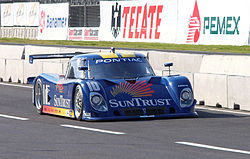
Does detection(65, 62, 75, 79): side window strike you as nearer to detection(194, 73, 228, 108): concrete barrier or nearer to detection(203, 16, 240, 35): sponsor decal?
detection(194, 73, 228, 108): concrete barrier

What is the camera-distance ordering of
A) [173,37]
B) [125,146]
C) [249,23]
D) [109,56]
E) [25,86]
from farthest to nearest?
[173,37]
[249,23]
[25,86]
[109,56]
[125,146]

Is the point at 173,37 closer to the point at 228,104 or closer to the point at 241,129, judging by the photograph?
the point at 228,104

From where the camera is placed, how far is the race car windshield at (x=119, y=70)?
14.0 m

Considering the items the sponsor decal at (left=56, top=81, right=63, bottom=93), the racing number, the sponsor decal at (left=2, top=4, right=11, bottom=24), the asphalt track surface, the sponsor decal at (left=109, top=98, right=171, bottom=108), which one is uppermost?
the sponsor decal at (left=2, top=4, right=11, bottom=24)

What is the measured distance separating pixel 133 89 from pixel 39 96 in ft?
10.0

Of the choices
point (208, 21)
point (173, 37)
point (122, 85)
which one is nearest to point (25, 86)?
point (122, 85)

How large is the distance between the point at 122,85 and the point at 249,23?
21.1 m

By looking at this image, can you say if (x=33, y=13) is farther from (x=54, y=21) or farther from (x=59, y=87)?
(x=59, y=87)

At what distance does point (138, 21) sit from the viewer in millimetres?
41219

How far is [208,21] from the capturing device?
35.6 m

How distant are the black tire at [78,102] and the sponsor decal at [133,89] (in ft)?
1.97

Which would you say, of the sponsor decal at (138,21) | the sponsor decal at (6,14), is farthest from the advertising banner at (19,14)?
the sponsor decal at (138,21)

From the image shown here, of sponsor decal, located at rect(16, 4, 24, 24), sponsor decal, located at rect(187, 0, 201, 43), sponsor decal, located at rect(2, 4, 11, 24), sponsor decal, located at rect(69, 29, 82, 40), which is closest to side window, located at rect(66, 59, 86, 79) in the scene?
sponsor decal, located at rect(187, 0, 201, 43)

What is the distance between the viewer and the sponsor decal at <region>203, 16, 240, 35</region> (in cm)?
3397
